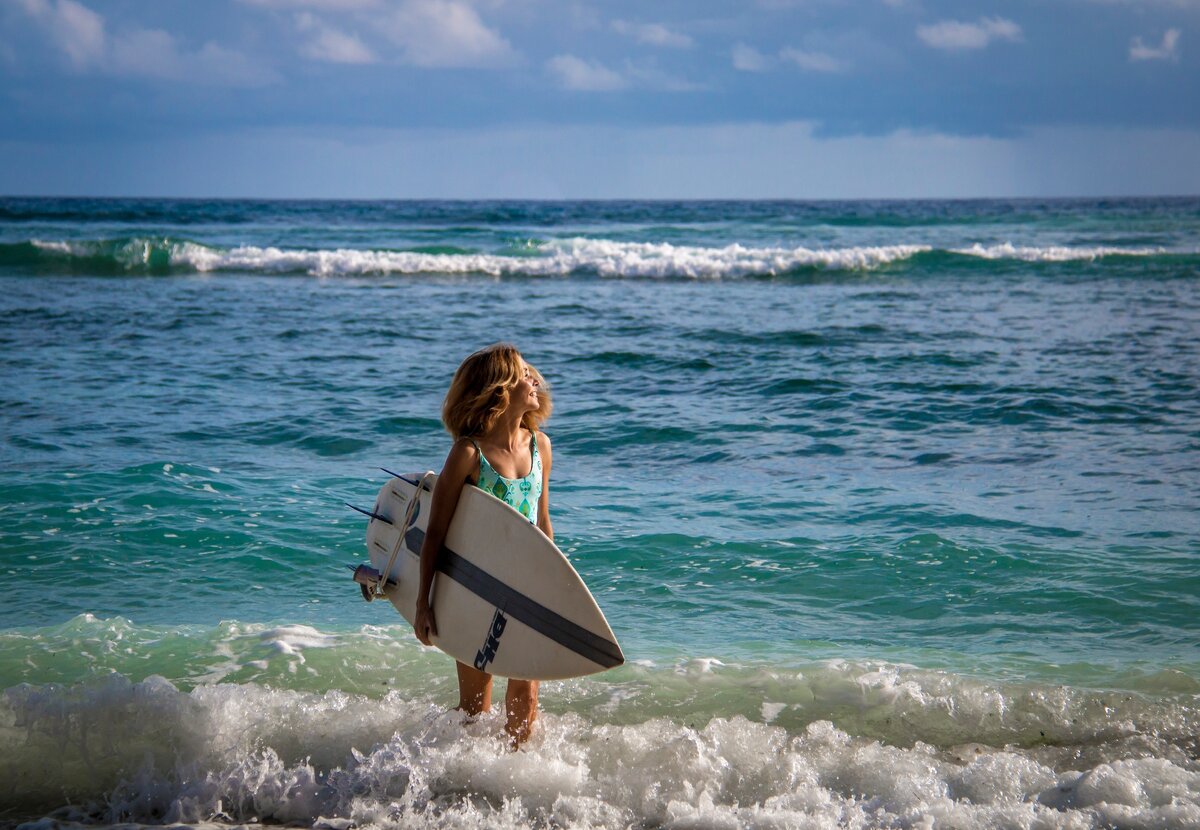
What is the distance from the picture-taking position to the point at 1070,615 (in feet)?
17.9

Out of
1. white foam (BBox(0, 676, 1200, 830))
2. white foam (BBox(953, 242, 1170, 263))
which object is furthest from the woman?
white foam (BBox(953, 242, 1170, 263))

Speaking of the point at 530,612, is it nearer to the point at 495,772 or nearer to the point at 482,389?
the point at 495,772

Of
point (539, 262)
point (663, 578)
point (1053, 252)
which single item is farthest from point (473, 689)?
point (1053, 252)

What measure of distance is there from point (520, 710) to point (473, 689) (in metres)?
0.19

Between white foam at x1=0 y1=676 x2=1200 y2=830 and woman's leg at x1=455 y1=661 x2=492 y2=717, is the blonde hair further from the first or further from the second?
white foam at x1=0 y1=676 x2=1200 y2=830

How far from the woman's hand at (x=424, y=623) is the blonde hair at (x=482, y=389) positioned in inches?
23.7

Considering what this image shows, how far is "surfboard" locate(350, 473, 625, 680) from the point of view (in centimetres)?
359

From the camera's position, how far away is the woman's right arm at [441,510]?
12.1ft

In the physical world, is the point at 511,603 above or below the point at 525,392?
below

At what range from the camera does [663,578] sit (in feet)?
19.8

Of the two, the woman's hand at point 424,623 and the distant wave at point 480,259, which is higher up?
the distant wave at point 480,259

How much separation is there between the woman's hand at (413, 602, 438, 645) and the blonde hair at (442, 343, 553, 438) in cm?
60

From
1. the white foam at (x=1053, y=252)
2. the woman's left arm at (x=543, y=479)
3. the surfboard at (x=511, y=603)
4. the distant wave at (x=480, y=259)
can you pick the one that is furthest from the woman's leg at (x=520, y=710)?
the white foam at (x=1053, y=252)

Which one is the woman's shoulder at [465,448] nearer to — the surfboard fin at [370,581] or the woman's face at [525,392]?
the woman's face at [525,392]
